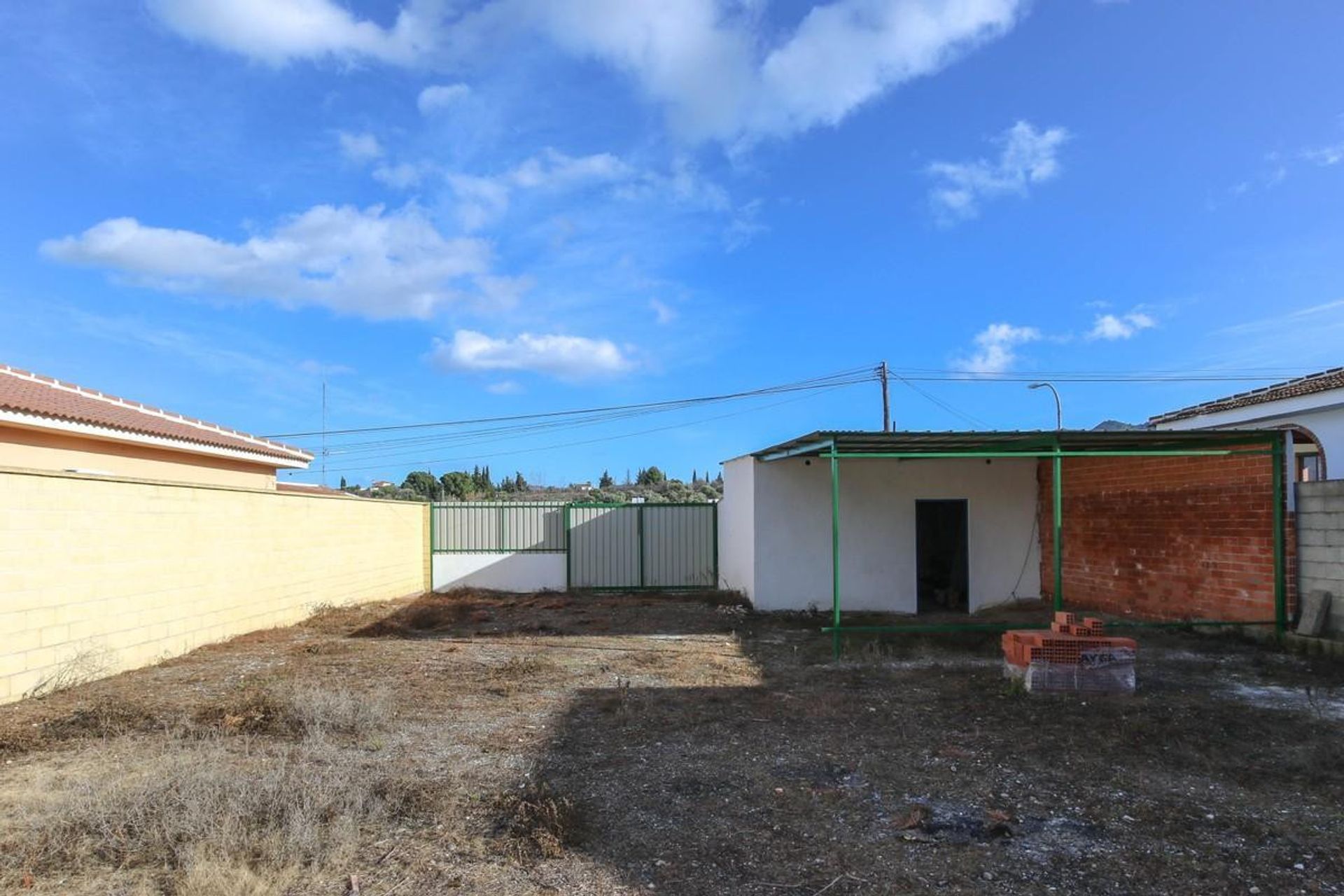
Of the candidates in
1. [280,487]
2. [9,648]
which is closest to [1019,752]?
[9,648]

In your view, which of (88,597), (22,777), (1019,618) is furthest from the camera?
(1019,618)

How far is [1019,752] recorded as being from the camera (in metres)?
5.29

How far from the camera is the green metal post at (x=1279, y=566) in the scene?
28.4 ft

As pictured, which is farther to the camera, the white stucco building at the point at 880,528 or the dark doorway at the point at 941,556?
the dark doorway at the point at 941,556

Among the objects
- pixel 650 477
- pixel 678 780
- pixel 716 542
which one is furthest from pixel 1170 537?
pixel 650 477

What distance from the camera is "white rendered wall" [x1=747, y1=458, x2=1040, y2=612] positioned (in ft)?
40.4

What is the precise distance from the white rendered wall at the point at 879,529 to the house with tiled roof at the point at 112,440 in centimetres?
830

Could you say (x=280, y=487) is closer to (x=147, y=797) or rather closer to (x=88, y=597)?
(x=88, y=597)

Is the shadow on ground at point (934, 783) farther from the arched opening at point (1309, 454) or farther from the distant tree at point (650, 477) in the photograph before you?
the distant tree at point (650, 477)

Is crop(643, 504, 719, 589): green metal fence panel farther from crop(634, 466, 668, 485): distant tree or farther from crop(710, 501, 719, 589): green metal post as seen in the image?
crop(634, 466, 668, 485): distant tree

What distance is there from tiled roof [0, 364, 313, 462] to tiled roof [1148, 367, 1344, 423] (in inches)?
756

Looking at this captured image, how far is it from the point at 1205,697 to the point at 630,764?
16.6 feet

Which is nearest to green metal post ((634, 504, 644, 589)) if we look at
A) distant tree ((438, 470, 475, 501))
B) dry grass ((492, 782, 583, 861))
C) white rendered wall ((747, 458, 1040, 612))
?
white rendered wall ((747, 458, 1040, 612))

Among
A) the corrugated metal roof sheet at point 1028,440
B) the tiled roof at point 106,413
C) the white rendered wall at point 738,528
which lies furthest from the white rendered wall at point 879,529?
the tiled roof at point 106,413
